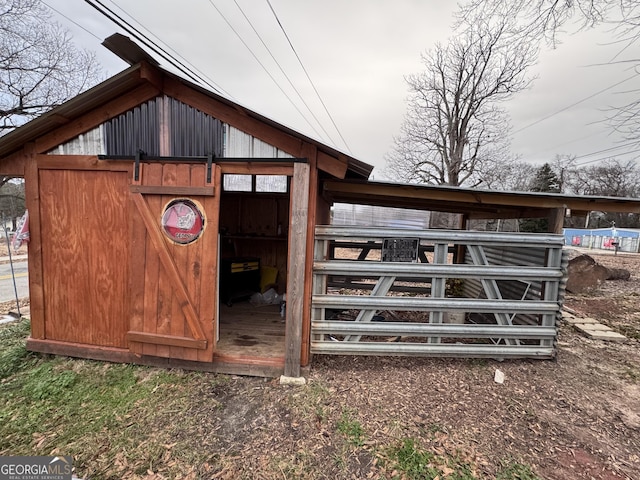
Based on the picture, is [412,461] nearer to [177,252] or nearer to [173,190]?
[177,252]

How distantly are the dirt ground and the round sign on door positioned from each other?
1.60 m

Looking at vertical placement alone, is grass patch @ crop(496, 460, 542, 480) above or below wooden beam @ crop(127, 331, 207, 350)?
below

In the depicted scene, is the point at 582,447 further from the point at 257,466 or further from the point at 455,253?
the point at 455,253

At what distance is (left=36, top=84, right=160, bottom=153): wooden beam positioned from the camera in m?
3.01

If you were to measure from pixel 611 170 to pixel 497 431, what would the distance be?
45360mm

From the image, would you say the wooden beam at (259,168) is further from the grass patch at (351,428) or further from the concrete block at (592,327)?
the concrete block at (592,327)

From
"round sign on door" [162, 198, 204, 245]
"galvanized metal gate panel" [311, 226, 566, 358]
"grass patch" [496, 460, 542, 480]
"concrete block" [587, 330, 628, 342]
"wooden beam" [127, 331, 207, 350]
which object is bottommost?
"grass patch" [496, 460, 542, 480]

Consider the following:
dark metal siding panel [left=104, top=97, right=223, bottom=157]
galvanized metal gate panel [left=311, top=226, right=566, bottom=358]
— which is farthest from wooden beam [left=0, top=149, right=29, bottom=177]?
galvanized metal gate panel [left=311, top=226, right=566, bottom=358]

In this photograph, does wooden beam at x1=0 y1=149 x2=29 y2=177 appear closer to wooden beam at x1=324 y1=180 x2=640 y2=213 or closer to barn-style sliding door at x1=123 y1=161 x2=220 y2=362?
barn-style sliding door at x1=123 y1=161 x2=220 y2=362

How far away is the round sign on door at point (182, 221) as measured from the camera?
297 cm

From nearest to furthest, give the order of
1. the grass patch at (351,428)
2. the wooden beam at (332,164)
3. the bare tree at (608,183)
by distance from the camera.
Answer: the grass patch at (351,428) < the wooden beam at (332,164) < the bare tree at (608,183)

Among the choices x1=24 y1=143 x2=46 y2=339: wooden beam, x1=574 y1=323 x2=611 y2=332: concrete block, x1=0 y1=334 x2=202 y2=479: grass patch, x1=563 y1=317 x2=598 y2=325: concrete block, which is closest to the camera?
x1=0 y1=334 x2=202 y2=479: grass patch

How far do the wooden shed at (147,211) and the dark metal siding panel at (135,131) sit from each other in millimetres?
11

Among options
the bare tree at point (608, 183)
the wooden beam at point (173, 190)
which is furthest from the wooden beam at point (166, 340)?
the bare tree at point (608, 183)
